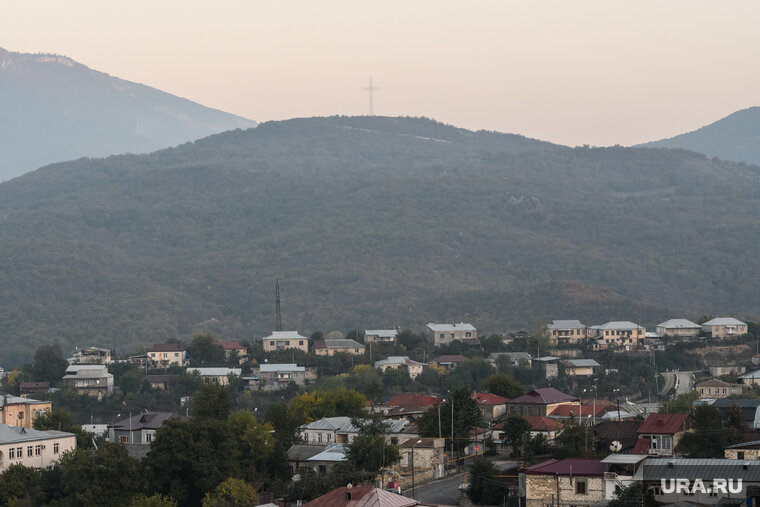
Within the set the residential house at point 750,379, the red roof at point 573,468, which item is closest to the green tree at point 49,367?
the residential house at point 750,379

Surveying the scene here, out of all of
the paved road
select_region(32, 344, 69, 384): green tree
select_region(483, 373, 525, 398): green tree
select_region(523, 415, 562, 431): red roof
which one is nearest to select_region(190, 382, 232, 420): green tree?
the paved road

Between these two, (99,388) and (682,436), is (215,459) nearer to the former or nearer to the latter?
(682,436)

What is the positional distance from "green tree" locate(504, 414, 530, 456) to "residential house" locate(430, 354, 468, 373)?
42102 mm

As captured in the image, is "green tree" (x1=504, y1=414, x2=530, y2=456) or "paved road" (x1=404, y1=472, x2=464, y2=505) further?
"green tree" (x1=504, y1=414, x2=530, y2=456)

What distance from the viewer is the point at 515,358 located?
3679 inches

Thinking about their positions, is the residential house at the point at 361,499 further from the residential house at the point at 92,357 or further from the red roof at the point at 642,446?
the residential house at the point at 92,357

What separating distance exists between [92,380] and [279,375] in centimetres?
1215

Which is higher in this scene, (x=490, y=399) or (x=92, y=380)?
(x=490, y=399)

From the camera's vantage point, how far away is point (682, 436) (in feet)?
140

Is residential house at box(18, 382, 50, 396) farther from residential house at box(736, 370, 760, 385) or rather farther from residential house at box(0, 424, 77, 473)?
residential house at box(736, 370, 760, 385)

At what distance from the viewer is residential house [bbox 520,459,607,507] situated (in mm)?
37562

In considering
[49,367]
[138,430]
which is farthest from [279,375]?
[138,430]

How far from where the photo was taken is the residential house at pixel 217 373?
88.4 meters

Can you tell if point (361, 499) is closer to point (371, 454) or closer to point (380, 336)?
point (371, 454)
